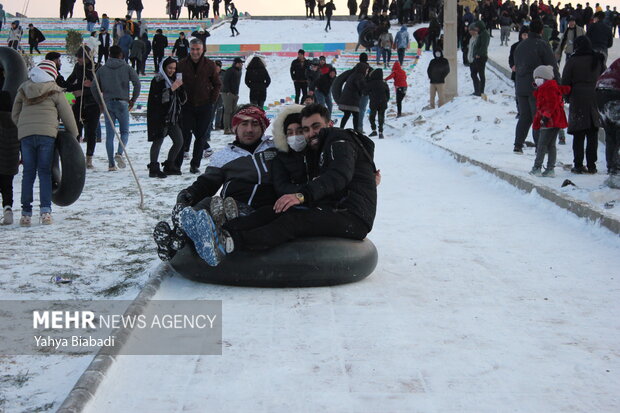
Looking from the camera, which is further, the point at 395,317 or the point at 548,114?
the point at 548,114

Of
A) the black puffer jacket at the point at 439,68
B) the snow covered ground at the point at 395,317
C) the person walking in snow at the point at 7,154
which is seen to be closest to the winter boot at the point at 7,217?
the person walking in snow at the point at 7,154

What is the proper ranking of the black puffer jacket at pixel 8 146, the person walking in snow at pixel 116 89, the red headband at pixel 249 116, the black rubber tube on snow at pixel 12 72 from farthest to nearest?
the person walking in snow at pixel 116 89, the black rubber tube on snow at pixel 12 72, the black puffer jacket at pixel 8 146, the red headband at pixel 249 116

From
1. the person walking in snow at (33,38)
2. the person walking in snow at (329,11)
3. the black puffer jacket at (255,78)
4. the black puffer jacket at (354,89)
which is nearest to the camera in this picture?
the black puffer jacket at (354,89)

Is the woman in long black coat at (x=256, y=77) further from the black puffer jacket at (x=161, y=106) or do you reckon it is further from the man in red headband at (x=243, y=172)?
the man in red headband at (x=243, y=172)

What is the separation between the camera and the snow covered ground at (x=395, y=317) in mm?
2971

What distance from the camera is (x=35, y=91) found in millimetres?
6480

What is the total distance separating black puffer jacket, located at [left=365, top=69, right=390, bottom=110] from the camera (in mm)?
16016

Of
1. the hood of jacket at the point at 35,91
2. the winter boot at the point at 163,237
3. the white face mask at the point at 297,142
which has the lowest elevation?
the winter boot at the point at 163,237

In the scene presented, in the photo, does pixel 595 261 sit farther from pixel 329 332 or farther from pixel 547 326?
pixel 329 332

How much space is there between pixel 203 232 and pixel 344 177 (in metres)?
0.91

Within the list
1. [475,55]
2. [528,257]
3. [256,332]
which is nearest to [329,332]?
[256,332]

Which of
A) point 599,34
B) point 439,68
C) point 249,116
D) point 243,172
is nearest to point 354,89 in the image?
point 599,34

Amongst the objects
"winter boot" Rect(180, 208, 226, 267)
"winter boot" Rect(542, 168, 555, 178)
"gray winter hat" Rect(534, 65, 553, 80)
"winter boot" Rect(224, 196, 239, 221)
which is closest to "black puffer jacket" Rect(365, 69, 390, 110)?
"gray winter hat" Rect(534, 65, 553, 80)

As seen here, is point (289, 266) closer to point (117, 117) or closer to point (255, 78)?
point (117, 117)
